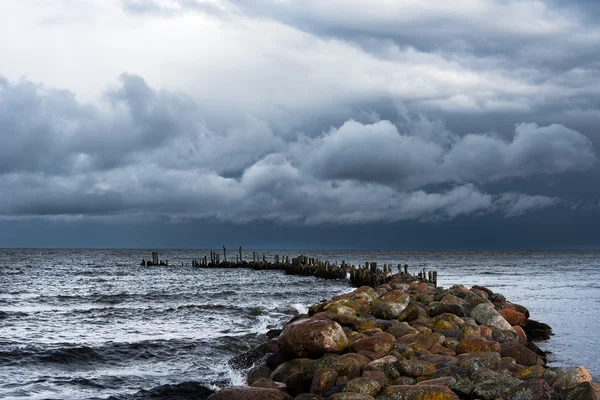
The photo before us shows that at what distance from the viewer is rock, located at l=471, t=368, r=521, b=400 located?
9.01m

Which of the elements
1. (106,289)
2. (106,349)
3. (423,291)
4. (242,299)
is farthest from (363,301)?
(106,289)

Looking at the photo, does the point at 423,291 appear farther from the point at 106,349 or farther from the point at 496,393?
the point at 496,393

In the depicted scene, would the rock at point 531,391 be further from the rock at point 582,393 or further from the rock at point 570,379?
the rock at point 570,379

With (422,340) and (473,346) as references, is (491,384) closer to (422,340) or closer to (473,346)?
(473,346)

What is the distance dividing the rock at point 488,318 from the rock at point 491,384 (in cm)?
674

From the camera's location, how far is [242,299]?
33.7 m

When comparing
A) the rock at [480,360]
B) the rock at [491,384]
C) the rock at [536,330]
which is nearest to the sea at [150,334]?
the rock at [536,330]

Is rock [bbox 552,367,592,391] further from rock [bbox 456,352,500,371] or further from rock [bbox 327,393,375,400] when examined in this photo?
rock [bbox 327,393,375,400]

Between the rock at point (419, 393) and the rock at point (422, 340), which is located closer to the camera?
the rock at point (419, 393)

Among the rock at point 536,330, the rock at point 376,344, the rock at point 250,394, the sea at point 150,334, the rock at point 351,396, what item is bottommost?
the sea at point 150,334

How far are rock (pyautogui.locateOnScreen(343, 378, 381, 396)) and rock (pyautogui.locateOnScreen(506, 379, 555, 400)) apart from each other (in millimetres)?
2093

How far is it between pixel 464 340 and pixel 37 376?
1088cm

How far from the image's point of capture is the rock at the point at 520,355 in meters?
12.7

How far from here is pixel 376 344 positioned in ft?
40.1
